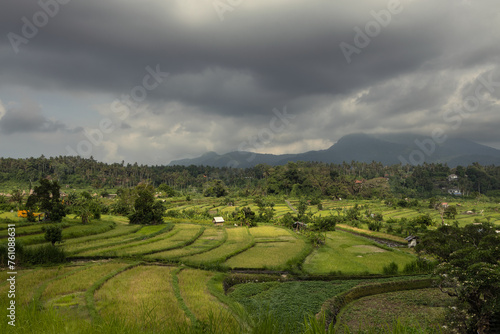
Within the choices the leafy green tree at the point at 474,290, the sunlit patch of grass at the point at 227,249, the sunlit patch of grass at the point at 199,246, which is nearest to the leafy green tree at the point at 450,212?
the sunlit patch of grass at the point at 227,249

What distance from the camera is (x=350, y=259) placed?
1028 inches

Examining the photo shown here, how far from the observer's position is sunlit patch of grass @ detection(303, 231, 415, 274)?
75.2 ft

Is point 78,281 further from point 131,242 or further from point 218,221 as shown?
point 218,221

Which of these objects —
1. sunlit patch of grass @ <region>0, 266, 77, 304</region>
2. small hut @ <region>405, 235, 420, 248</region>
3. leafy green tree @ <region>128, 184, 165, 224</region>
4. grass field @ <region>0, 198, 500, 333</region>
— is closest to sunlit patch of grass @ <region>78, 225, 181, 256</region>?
grass field @ <region>0, 198, 500, 333</region>

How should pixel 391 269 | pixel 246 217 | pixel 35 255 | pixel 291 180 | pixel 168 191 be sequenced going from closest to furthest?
pixel 35 255 → pixel 391 269 → pixel 246 217 → pixel 168 191 → pixel 291 180

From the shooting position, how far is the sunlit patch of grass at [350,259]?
2292 centimetres

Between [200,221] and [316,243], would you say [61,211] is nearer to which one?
[200,221]

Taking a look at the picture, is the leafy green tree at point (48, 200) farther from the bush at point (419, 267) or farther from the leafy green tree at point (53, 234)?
the bush at point (419, 267)

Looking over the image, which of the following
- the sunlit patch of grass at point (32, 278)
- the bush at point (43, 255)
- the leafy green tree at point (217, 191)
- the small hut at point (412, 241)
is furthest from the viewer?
the leafy green tree at point (217, 191)

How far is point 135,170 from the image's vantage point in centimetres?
11269

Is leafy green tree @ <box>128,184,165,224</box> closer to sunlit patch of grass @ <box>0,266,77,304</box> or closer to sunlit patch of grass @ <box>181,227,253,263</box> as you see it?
sunlit patch of grass @ <box>181,227,253,263</box>

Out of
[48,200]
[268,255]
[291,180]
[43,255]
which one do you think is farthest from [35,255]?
[291,180]

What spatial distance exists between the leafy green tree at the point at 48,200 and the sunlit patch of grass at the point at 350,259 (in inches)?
1141

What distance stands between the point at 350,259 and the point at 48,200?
34.0 m
